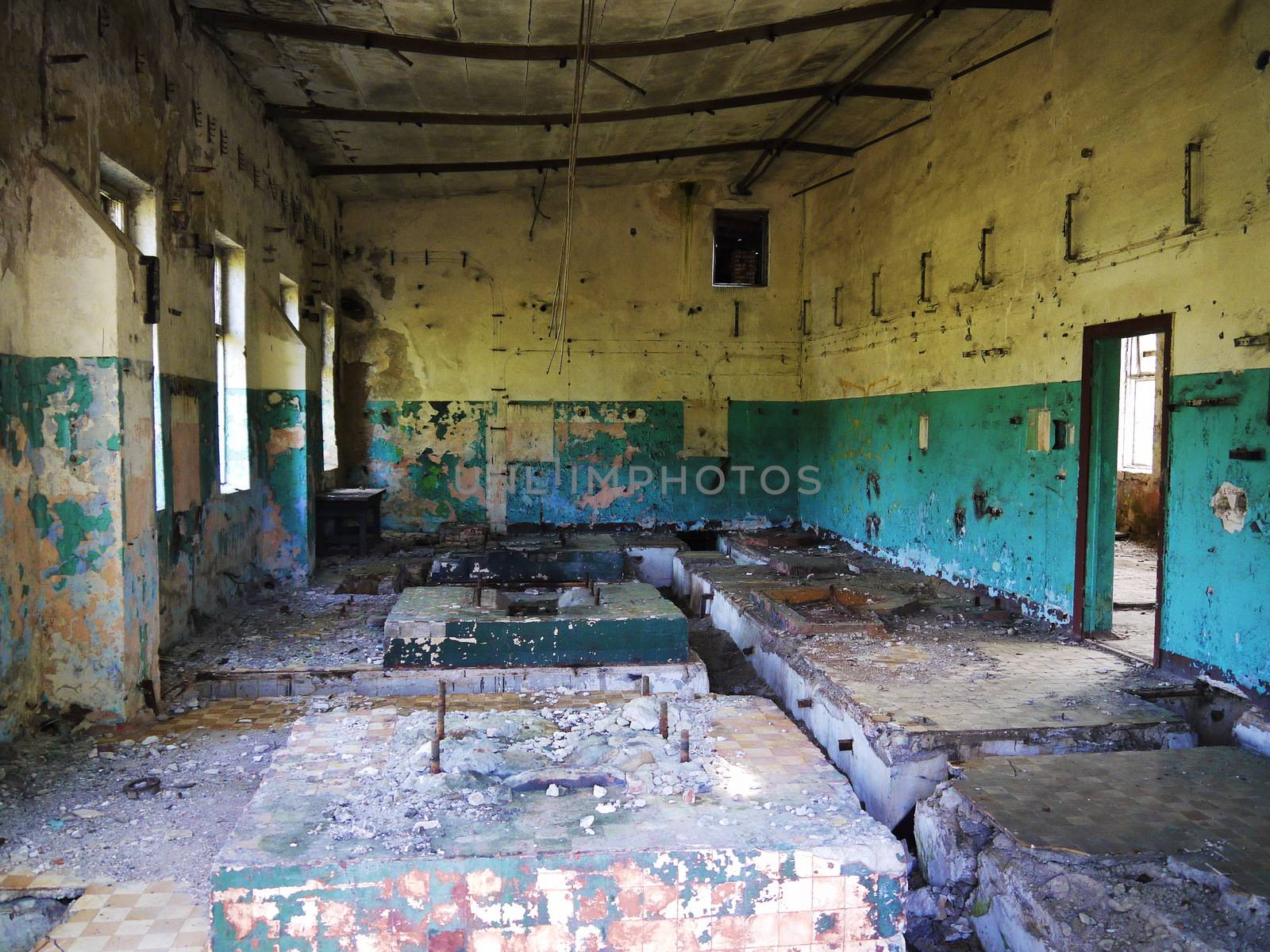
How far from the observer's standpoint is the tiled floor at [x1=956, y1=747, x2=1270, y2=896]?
10.8 ft

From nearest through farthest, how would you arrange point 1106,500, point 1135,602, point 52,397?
1. point 52,397
2. point 1106,500
3. point 1135,602

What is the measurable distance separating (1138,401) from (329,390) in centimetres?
1112

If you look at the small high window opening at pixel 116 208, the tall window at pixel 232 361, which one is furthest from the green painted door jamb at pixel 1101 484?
the tall window at pixel 232 361

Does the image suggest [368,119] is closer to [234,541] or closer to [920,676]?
[234,541]

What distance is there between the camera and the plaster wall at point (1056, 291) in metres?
4.80

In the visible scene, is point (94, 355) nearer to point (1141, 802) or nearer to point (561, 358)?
point (1141, 802)

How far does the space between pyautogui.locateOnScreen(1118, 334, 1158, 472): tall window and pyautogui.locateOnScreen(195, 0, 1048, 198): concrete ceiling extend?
562 cm

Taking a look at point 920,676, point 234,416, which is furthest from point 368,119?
point 920,676

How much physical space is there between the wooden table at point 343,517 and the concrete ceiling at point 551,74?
3638 mm

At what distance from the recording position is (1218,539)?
4.91 meters

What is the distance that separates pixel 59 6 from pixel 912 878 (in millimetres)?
5841

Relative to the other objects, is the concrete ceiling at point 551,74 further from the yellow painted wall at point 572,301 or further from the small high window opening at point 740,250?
the small high window opening at point 740,250

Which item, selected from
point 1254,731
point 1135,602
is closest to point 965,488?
point 1135,602

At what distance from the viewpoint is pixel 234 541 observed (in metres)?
7.14
